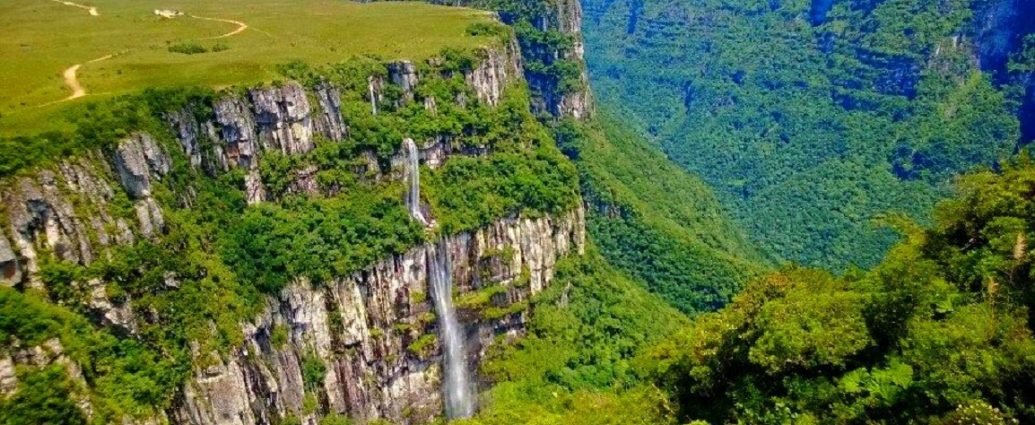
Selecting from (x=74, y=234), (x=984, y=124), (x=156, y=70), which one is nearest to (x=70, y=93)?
(x=156, y=70)

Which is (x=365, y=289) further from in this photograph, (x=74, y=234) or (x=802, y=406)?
(x=802, y=406)

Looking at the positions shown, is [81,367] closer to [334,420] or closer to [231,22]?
[334,420]

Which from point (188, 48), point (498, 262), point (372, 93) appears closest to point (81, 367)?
point (372, 93)

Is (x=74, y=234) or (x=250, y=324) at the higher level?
(x=74, y=234)

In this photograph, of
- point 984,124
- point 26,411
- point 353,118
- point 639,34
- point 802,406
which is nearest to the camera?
point 802,406

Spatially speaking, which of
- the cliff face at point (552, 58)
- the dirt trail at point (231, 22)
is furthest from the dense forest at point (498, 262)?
the dirt trail at point (231, 22)
